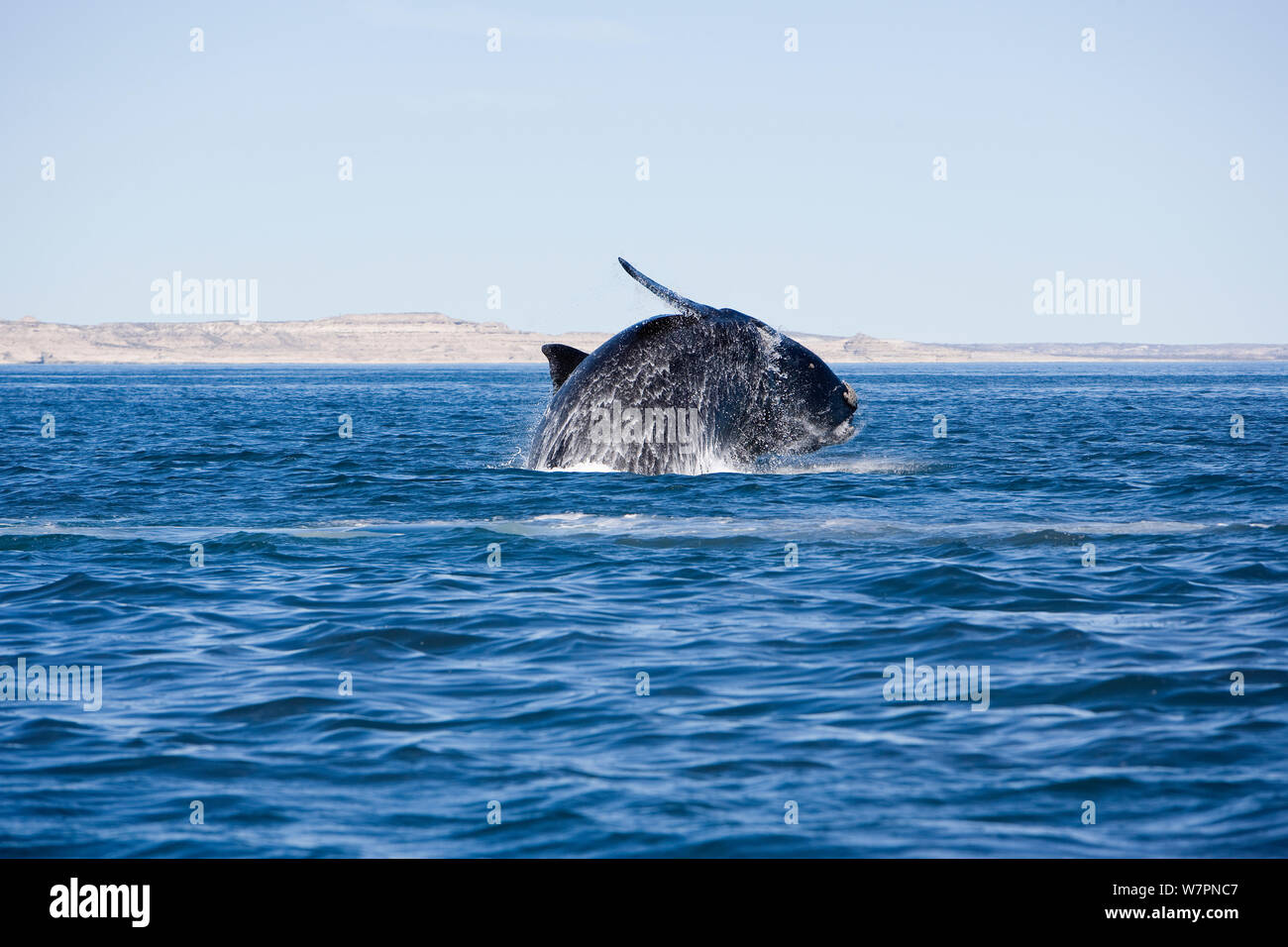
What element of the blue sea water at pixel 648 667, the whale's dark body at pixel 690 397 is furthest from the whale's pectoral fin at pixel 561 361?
the blue sea water at pixel 648 667

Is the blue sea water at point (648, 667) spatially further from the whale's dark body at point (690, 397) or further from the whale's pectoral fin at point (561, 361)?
the whale's pectoral fin at point (561, 361)

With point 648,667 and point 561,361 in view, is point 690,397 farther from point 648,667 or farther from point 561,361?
point 648,667

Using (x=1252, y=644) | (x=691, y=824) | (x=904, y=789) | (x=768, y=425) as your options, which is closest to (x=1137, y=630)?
(x=1252, y=644)

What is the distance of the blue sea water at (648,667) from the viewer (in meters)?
6.82

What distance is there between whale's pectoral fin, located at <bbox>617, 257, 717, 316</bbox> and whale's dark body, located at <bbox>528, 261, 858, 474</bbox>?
2cm

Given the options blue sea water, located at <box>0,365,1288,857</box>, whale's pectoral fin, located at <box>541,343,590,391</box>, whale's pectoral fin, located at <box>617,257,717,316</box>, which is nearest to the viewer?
blue sea water, located at <box>0,365,1288,857</box>

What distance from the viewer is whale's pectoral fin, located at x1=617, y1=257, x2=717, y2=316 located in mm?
17500

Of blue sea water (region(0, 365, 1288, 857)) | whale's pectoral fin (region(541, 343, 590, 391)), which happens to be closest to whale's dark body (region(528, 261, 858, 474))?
whale's pectoral fin (region(541, 343, 590, 391))

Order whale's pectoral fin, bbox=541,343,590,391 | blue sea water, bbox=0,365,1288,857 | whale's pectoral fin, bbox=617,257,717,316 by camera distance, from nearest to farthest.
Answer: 1. blue sea water, bbox=0,365,1288,857
2. whale's pectoral fin, bbox=617,257,717,316
3. whale's pectoral fin, bbox=541,343,590,391

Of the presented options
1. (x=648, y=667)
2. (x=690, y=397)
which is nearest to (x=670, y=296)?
(x=690, y=397)

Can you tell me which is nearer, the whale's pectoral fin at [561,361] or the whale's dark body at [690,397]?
the whale's dark body at [690,397]

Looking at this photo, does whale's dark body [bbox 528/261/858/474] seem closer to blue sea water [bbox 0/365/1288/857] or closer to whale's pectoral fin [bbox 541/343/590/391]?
whale's pectoral fin [bbox 541/343/590/391]

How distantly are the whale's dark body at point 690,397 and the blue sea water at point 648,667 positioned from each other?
2.21 ft

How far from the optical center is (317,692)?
929 cm
